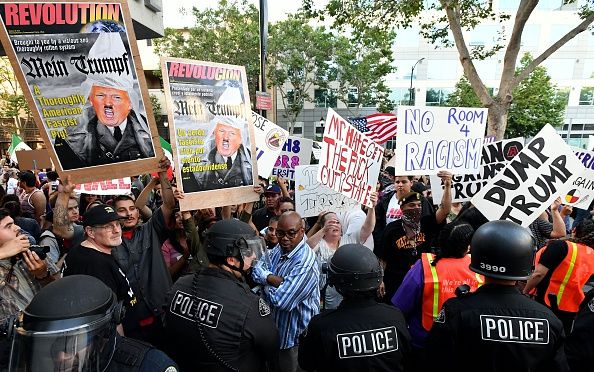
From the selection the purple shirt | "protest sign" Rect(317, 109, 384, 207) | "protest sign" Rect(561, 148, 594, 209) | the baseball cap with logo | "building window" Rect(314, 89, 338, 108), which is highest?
"building window" Rect(314, 89, 338, 108)

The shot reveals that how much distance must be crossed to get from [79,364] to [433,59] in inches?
1737

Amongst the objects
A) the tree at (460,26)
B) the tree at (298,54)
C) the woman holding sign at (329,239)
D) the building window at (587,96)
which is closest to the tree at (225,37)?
the tree at (298,54)

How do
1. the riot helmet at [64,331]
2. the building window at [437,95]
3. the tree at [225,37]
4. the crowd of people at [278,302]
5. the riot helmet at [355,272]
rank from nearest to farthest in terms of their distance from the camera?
the riot helmet at [64,331], the crowd of people at [278,302], the riot helmet at [355,272], the tree at [225,37], the building window at [437,95]

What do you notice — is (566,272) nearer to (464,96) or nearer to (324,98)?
(464,96)

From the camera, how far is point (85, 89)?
10.0 ft

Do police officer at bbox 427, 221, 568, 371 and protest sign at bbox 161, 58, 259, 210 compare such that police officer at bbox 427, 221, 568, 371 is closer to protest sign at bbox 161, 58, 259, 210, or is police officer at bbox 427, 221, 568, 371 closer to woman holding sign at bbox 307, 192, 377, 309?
woman holding sign at bbox 307, 192, 377, 309

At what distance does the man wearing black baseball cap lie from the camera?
9.42ft

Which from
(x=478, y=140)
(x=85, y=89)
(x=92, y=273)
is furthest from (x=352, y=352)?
(x=478, y=140)

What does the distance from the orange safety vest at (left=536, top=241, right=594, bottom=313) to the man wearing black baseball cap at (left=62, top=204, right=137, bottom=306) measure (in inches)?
133

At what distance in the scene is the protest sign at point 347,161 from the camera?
13.6 ft

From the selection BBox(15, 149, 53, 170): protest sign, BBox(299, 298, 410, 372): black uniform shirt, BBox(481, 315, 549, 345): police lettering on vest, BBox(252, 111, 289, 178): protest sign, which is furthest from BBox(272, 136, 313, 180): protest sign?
BBox(481, 315, 549, 345): police lettering on vest

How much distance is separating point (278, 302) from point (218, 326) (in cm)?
71

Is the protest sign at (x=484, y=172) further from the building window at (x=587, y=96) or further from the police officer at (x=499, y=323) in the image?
the building window at (x=587, y=96)

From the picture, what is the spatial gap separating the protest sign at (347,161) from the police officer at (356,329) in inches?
73.3
